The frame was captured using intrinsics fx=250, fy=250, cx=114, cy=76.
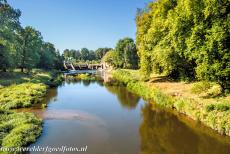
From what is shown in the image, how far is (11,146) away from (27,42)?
4590cm

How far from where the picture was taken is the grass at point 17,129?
14539 mm

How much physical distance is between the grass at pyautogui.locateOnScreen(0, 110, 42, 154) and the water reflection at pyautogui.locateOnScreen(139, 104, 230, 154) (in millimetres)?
7193

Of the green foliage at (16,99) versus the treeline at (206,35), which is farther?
the green foliage at (16,99)

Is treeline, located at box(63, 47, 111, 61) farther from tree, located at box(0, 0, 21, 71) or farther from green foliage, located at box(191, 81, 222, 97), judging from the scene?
green foliage, located at box(191, 81, 222, 97)

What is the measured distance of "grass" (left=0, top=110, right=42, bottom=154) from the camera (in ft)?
47.7

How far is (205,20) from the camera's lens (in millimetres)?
22656

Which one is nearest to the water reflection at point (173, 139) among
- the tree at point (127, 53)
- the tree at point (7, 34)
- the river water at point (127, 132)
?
the river water at point (127, 132)

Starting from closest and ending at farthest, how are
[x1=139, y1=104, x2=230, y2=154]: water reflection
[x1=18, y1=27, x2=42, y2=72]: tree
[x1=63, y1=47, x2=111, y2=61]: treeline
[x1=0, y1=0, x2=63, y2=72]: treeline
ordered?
[x1=139, y1=104, x2=230, y2=154]: water reflection < [x1=0, y1=0, x2=63, y2=72]: treeline < [x1=18, y1=27, x2=42, y2=72]: tree < [x1=63, y1=47, x2=111, y2=61]: treeline

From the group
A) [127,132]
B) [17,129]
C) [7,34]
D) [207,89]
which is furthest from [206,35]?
[7,34]

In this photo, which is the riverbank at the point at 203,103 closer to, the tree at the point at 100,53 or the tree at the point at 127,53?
the tree at the point at 127,53

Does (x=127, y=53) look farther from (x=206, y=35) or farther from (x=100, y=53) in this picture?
(x=100, y=53)

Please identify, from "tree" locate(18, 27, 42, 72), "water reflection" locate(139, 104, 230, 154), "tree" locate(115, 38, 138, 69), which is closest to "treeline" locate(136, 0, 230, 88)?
"water reflection" locate(139, 104, 230, 154)

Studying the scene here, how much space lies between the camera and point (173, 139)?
16.6m

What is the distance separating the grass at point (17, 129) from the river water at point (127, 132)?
63 centimetres
